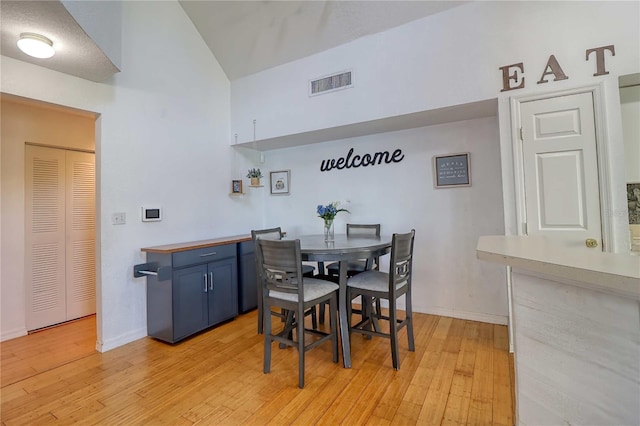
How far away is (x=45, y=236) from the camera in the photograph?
3199 mm

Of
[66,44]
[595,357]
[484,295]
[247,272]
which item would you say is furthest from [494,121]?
[66,44]

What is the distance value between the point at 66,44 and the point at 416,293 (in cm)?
386

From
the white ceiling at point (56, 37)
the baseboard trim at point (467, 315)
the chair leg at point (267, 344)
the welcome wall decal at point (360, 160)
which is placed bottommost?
the baseboard trim at point (467, 315)

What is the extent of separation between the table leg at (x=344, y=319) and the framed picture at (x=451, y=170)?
1658mm

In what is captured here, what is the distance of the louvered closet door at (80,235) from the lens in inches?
134

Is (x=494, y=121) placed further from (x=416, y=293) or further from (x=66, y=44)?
(x=66, y=44)

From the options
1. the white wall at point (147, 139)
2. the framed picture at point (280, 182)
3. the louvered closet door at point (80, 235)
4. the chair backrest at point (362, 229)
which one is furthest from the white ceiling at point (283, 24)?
the louvered closet door at point (80, 235)

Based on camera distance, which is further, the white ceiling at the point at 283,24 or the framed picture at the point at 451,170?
the framed picture at the point at 451,170

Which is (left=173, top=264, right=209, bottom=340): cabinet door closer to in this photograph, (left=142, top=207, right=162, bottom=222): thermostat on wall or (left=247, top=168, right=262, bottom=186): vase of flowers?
(left=142, top=207, right=162, bottom=222): thermostat on wall

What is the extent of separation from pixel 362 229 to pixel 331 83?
168 centimetres

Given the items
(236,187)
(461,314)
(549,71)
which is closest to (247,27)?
(236,187)

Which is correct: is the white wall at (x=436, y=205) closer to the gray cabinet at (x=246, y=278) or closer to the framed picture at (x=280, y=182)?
the framed picture at (x=280, y=182)

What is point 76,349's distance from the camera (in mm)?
2701

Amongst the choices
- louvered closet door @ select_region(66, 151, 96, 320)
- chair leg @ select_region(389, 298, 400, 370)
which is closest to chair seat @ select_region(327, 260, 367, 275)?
chair leg @ select_region(389, 298, 400, 370)
